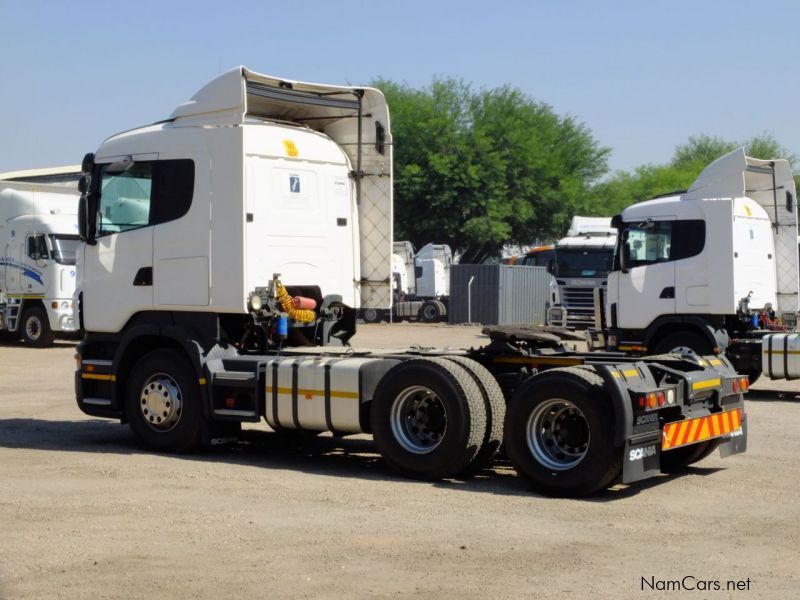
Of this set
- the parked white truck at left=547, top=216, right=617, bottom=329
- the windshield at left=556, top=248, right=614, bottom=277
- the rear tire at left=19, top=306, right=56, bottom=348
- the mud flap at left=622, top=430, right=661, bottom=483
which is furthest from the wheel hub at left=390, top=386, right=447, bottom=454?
the windshield at left=556, top=248, right=614, bottom=277

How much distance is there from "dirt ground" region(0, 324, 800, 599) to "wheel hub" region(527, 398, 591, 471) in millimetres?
389

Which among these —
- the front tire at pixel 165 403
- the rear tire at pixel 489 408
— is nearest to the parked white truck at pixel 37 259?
the front tire at pixel 165 403

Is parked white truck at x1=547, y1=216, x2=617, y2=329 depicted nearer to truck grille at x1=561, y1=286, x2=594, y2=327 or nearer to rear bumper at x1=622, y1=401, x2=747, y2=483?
truck grille at x1=561, y1=286, x2=594, y2=327

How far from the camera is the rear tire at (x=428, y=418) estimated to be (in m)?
9.95

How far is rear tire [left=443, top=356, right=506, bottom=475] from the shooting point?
399 inches

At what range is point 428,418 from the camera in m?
→ 10.5

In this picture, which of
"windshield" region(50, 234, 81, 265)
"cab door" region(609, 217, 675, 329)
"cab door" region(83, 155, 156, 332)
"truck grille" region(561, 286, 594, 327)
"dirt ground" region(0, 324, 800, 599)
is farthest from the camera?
"truck grille" region(561, 286, 594, 327)

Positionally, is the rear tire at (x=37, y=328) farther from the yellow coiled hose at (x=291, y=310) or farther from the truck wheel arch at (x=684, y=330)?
the yellow coiled hose at (x=291, y=310)

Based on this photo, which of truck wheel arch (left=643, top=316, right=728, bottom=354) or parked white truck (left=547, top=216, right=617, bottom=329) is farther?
parked white truck (left=547, top=216, right=617, bottom=329)

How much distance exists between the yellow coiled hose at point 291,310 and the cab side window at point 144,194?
1.25m

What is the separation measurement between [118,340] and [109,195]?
1529mm

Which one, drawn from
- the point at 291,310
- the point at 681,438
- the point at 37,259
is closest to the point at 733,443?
the point at 681,438

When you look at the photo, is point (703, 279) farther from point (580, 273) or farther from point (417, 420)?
point (580, 273)

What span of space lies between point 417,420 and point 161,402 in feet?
9.72
